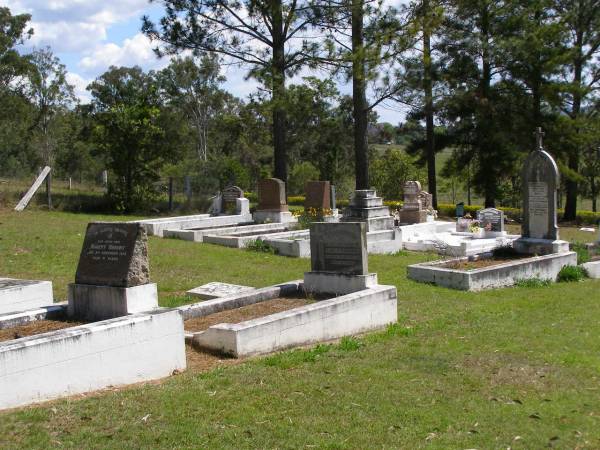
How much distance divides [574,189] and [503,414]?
27.6 meters

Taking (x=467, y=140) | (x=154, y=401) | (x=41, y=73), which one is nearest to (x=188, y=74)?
(x=41, y=73)

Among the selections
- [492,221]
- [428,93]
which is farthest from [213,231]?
[428,93]

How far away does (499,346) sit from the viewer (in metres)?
7.90

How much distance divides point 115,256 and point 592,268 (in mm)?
10718

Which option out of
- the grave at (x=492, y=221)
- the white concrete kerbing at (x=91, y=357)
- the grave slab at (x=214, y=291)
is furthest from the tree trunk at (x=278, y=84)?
the white concrete kerbing at (x=91, y=357)

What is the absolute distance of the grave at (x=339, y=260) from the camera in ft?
31.3

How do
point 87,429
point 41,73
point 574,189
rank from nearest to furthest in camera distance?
1. point 87,429
2. point 574,189
3. point 41,73

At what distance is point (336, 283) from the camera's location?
972 centimetres

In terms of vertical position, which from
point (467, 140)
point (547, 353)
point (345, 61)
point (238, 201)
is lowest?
point (547, 353)

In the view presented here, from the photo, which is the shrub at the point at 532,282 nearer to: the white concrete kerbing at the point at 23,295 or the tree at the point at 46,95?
the white concrete kerbing at the point at 23,295

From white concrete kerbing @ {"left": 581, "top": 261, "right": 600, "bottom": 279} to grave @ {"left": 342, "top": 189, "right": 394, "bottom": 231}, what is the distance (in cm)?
631

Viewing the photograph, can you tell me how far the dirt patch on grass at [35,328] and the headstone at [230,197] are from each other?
16.2m

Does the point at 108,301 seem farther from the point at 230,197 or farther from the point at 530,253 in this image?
the point at 230,197

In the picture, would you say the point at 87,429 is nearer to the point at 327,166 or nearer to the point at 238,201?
the point at 238,201
